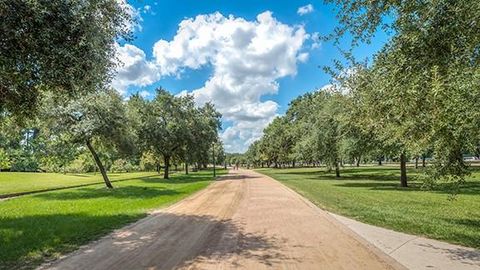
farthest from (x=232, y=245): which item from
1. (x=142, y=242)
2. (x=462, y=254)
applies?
(x=462, y=254)

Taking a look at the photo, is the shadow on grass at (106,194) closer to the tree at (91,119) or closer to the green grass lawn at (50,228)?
the tree at (91,119)

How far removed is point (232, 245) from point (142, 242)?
7.28 feet

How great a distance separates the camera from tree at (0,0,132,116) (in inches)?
356

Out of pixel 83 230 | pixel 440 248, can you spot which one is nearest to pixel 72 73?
pixel 83 230

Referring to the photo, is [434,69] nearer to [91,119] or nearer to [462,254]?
[462,254]

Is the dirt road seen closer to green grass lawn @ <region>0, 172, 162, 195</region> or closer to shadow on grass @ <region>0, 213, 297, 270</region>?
shadow on grass @ <region>0, 213, 297, 270</region>

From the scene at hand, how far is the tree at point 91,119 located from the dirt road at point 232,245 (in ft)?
47.9

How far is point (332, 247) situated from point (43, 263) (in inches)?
232

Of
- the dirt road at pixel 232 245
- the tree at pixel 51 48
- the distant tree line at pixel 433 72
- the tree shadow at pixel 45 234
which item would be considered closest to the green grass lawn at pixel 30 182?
the tree shadow at pixel 45 234

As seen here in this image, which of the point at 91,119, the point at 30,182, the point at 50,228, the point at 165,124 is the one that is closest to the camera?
the point at 50,228

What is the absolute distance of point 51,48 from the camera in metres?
9.43

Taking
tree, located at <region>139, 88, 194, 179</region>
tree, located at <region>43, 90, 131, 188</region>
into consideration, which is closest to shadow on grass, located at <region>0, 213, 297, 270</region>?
tree, located at <region>43, 90, 131, 188</region>

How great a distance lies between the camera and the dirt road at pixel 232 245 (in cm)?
718

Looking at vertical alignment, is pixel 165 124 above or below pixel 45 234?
above
